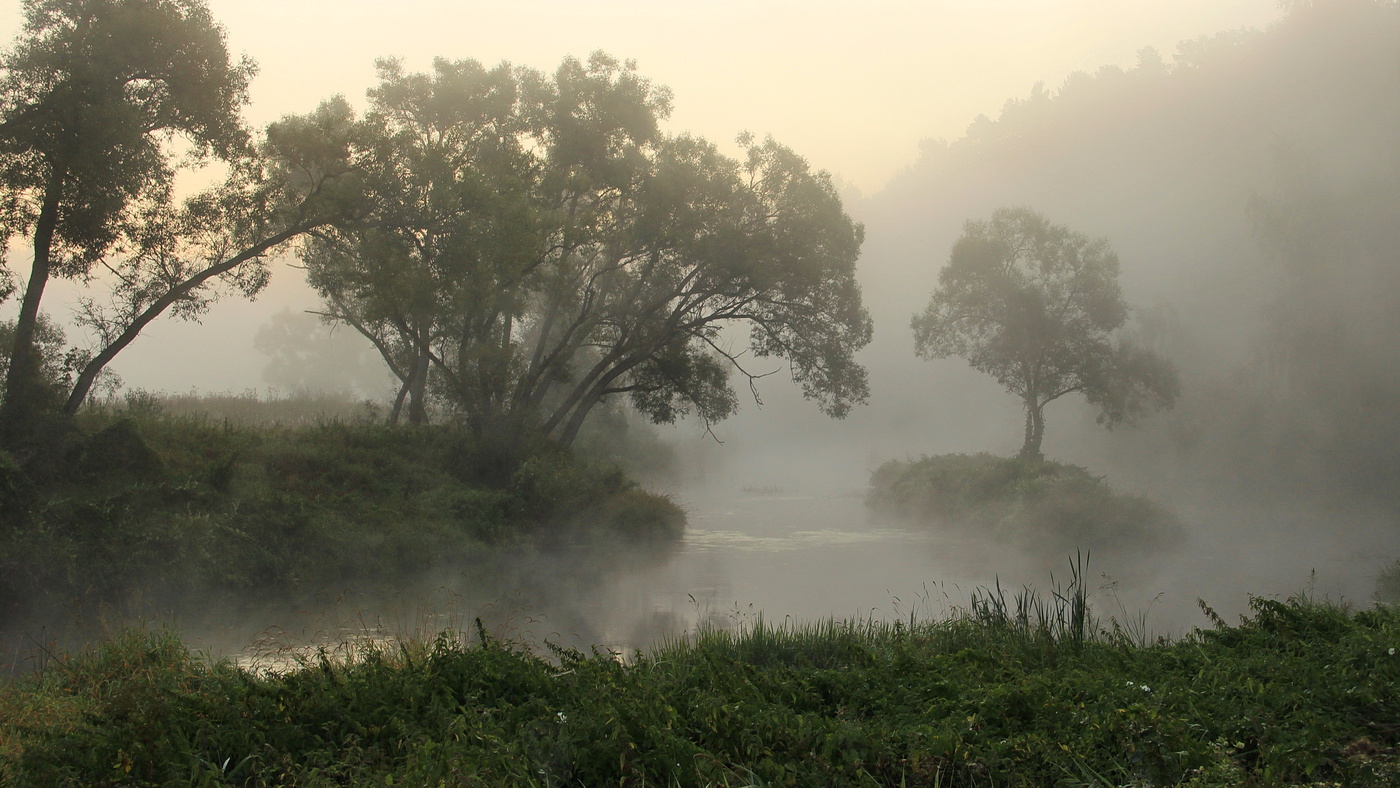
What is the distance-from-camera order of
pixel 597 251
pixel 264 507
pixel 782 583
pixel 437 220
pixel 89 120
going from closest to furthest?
1. pixel 89 120
2. pixel 264 507
3. pixel 782 583
4. pixel 437 220
5. pixel 597 251

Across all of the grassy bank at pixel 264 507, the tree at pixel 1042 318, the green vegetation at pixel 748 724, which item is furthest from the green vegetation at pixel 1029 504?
the green vegetation at pixel 748 724

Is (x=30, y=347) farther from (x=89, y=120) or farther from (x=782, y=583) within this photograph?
(x=782, y=583)

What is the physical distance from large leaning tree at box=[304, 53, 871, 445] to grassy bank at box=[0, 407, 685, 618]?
2164 millimetres

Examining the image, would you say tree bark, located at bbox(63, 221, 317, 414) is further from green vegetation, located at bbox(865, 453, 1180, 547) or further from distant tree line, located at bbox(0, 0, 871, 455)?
green vegetation, located at bbox(865, 453, 1180, 547)

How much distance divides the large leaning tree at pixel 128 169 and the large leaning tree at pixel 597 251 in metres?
2.64

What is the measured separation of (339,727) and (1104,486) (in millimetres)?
25188

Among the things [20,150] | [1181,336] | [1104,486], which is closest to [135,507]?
[20,150]

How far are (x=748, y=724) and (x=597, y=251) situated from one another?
21.0 meters

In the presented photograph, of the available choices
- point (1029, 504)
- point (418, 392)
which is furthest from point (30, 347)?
point (1029, 504)

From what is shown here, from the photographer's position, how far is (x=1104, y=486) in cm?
2542

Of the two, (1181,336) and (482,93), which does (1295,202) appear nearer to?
(1181,336)

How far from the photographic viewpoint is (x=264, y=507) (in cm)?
1546

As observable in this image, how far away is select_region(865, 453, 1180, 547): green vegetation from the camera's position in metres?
23.5

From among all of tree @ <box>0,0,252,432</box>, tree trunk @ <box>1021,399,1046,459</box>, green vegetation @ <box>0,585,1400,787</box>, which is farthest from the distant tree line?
green vegetation @ <box>0,585,1400,787</box>
